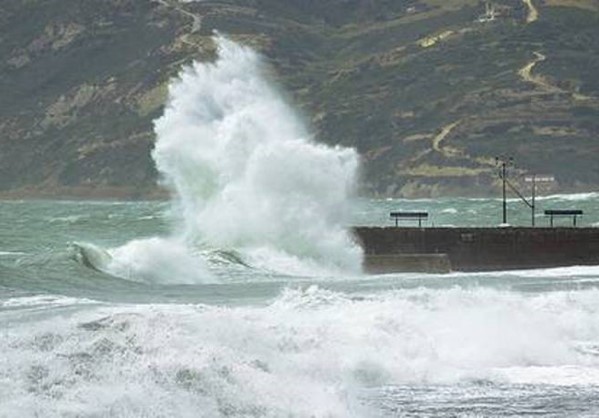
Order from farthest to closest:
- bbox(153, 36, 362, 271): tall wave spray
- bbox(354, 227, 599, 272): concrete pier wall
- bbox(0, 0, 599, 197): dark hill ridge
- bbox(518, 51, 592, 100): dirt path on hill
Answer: bbox(518, 51, 592, 100): dirt path on hill, bbox(0, 0, 599, 197): dark hill ridge, bbox(153, 36, 362, 271): tall wave spray, bbox(354, 227, 599, 272): concrete pier wall

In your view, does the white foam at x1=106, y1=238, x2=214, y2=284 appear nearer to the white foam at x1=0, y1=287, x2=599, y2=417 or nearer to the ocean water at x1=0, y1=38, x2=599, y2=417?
the ocean water at x1=0, y1=38, x2=599, y2=417

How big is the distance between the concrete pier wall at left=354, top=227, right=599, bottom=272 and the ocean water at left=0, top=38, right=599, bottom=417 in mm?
1075

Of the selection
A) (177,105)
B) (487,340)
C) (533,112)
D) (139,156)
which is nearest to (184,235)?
(177,105)

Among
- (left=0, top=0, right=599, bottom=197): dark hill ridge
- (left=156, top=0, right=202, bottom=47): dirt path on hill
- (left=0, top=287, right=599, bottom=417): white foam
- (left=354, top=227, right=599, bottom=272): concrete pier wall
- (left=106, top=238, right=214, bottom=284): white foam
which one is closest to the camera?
(left=0, top=287, right=599, bottom=417): white foam

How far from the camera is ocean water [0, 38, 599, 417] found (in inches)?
603

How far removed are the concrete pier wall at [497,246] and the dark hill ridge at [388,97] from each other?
81287 mm

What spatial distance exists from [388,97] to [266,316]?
134 meters

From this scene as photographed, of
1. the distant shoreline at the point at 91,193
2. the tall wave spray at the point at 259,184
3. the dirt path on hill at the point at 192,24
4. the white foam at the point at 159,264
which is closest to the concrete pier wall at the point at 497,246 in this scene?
the tall wave spray at the point at 259,184

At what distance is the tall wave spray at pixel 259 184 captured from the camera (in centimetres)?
4253

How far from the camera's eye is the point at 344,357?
18.8 meters

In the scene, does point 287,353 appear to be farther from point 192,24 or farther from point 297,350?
point 192,24

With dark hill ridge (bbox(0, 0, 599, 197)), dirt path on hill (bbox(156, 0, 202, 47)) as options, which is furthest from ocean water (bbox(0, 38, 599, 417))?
dirt path on hill (bbox(156, 0, 202, 47))

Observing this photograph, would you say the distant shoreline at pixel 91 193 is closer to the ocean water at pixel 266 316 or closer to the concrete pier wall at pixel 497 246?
the ocean water at pixel 266 316

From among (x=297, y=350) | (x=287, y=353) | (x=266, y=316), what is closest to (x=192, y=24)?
(x=266, y=316)
